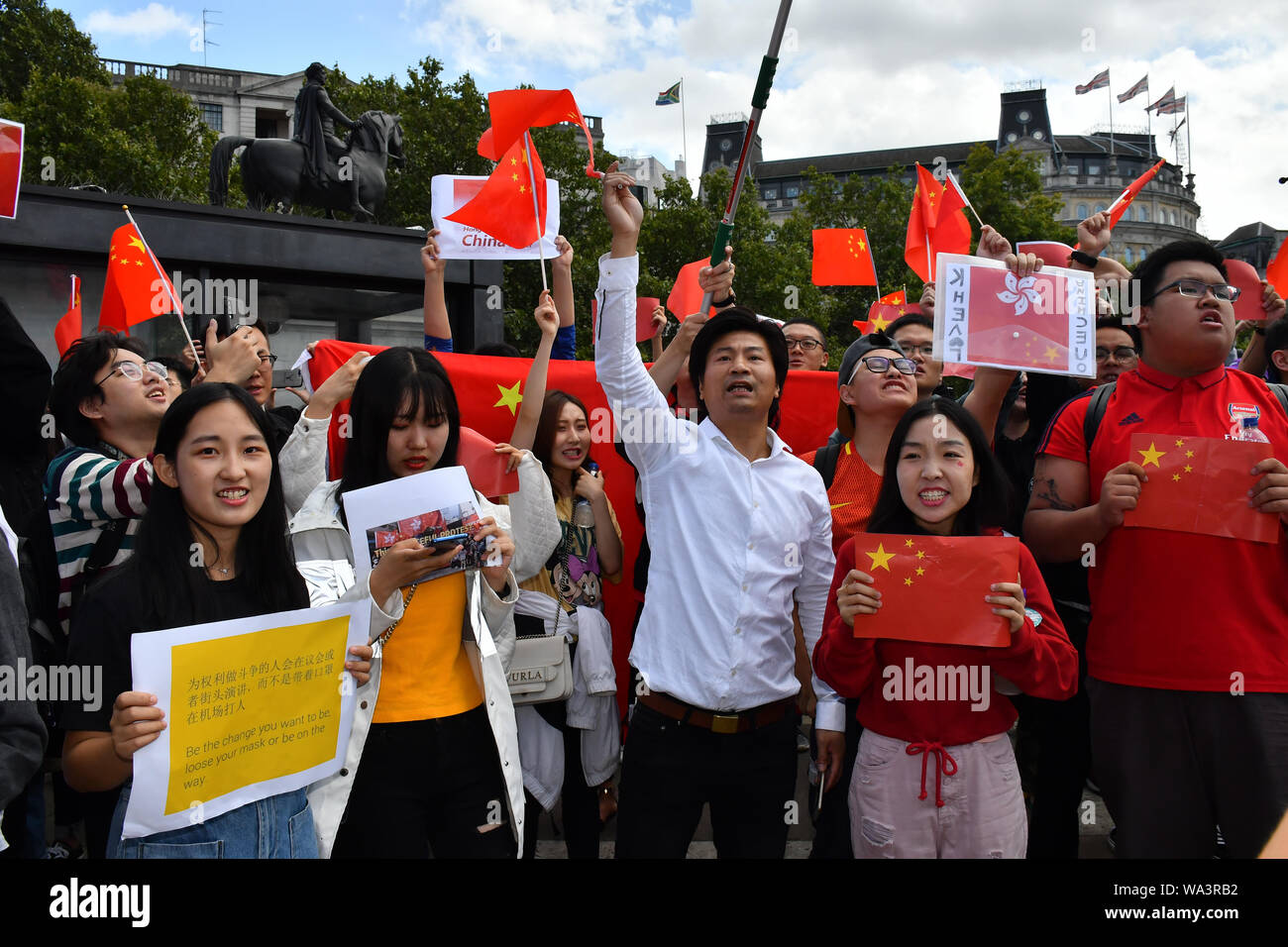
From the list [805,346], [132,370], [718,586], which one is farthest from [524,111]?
[718,586]

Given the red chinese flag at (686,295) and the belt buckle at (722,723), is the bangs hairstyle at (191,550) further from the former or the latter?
the red chinese flag at (686,295)

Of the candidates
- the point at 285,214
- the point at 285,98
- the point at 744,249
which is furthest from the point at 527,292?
the point at 285,98

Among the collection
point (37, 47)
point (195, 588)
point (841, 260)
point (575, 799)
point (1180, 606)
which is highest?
point (37, 47)

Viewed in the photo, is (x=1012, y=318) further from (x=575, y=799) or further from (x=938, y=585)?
(x=575, y=799)


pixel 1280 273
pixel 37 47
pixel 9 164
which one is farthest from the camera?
pixel 37 47

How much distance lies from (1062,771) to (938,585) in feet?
4.53

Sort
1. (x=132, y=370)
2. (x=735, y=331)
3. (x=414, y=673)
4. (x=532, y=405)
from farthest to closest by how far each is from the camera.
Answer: (x=532, y=405), (x=132, y=370), (x=735, y=331), (x=414, y=673)

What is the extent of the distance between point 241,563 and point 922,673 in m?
1.85

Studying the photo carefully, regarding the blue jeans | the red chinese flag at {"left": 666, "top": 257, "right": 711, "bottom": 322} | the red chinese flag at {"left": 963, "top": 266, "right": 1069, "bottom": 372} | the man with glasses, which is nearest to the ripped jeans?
the red chinese flag at {"left": 963, "top": 266, "right": 1069, "bottom": 372}

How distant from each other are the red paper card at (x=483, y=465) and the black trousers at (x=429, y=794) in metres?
0.91

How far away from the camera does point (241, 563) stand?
2.36 metres

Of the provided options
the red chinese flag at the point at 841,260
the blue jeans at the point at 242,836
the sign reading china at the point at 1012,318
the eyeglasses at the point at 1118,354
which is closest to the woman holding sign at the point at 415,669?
the blue jeans at the point at 242,836

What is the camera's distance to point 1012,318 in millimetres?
3275

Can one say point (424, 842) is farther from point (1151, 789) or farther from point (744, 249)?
point (744, 249)
